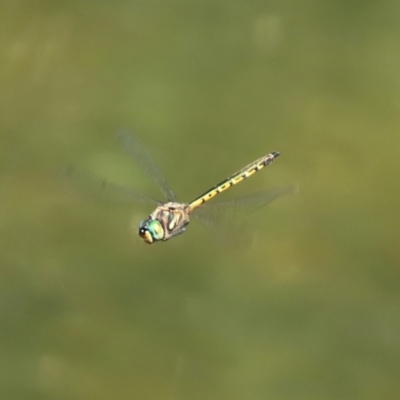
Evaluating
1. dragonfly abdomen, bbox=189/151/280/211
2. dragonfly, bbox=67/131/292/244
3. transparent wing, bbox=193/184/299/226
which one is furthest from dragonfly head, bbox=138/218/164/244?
dragonfly abdomen, bbox=189/151/280/211

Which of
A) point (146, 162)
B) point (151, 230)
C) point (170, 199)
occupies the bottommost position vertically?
point (151, 230)

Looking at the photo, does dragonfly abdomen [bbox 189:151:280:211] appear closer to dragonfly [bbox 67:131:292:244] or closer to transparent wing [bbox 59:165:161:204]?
dragonfly [bbox 67:131:292:244]

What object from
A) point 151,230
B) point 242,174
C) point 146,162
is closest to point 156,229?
point 151,230

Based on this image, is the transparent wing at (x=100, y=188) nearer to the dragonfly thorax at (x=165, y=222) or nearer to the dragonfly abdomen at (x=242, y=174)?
the dragonfly thorax at (x=165, y=222)

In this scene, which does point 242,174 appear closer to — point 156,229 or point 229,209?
point 229,209

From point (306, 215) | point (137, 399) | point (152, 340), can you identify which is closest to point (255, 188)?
point (306, 215)

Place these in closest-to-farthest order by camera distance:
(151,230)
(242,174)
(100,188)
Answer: (151,230) → (100,188) → (242,174)

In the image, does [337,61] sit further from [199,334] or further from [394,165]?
[199,334]

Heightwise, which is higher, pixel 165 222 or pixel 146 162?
pixel 146 162
